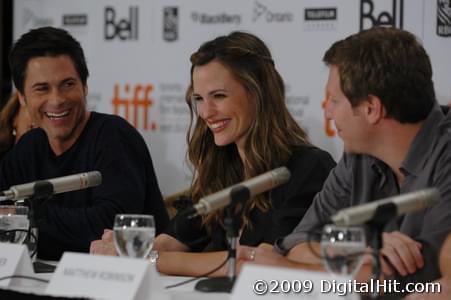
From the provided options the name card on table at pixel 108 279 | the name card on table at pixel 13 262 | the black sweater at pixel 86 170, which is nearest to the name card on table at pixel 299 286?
the name card on table at pixel 108 279

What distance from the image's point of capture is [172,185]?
4.41 metres

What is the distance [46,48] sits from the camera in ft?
11.9

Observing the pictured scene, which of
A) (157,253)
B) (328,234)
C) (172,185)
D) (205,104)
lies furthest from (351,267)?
(172,185)

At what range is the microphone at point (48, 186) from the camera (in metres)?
2.30

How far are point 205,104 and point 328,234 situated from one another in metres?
1.25

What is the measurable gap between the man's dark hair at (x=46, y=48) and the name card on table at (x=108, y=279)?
6.07 feet

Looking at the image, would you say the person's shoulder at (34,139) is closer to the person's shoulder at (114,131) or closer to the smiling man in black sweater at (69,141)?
the smiling man in black sweater at (69,141)

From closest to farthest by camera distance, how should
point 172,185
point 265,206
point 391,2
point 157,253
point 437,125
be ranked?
1. point 437,125
2. point 157,253
3. point 265,206
4. point 391,2
5. point 172,185

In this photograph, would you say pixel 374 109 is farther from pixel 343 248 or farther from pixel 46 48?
pixel 46 48

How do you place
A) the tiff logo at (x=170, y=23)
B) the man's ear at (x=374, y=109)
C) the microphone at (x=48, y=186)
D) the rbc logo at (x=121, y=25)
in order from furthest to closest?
1. the rbc logo at (x=121, y=25)
2. the tiff logo at (x=170, y=23)
3. the man's ear at (x=374, y=109)
4. the microphone at (x=48, y=186)

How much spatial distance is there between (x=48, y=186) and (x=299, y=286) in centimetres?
99

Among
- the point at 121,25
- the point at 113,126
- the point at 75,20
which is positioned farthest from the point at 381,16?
the point at 75,20

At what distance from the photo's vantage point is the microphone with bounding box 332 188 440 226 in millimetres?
1669

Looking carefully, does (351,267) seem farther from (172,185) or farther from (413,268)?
(172,185)
